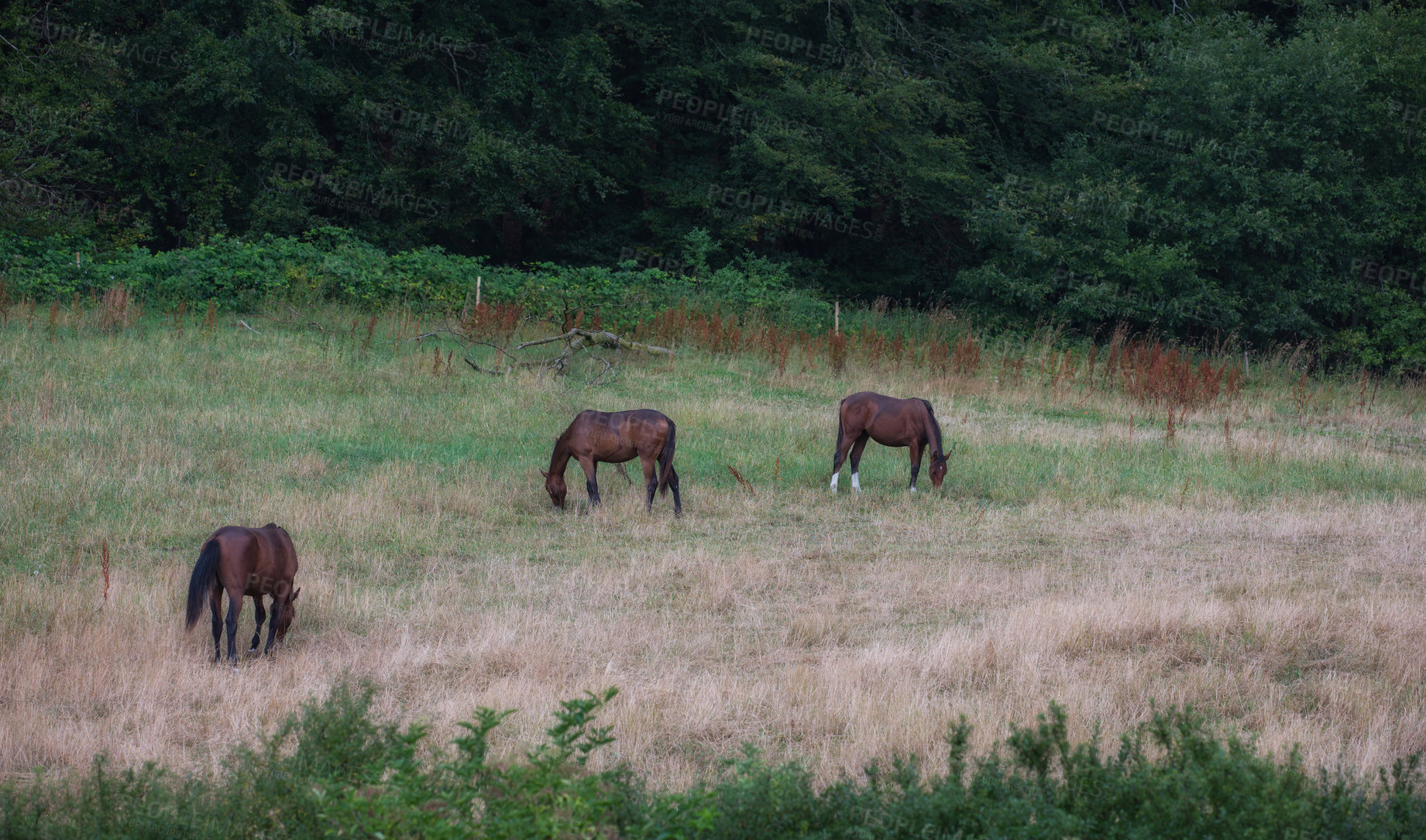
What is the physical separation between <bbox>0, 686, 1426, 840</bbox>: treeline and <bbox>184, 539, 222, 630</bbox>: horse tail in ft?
7.02

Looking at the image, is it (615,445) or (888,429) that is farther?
(888,429)

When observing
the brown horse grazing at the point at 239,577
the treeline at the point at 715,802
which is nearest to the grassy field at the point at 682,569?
the brown horse grazing at the point at 239,577

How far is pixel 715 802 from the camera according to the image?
13.5ft

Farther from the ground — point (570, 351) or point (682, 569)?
point (570, 351)

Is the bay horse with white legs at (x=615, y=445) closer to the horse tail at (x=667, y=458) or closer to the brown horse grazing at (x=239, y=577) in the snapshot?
the horse tail at (x=667, y=458)

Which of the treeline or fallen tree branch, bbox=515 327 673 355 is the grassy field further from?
fallen tree branch, bbox=515 327 673 355

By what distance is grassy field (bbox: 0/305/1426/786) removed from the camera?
5.83 metres

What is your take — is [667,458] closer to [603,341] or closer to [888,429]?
[888,429]

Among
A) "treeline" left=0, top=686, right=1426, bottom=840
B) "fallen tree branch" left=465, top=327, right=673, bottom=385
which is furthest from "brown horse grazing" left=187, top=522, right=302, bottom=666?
"fallen tree branch" left=465, top=327, right=673, bottom=385

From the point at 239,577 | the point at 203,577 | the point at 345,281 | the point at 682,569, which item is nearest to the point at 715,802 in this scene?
the point at 239,577

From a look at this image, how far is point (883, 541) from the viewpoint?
1014 centimetres

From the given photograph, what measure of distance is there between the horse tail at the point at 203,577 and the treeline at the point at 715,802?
2.14 meters

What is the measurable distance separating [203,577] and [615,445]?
4822 millimetres

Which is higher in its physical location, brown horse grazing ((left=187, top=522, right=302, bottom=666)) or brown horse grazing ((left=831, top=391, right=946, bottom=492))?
brown horse grazing ((left=831, top=391, right=946, bottom=492))
